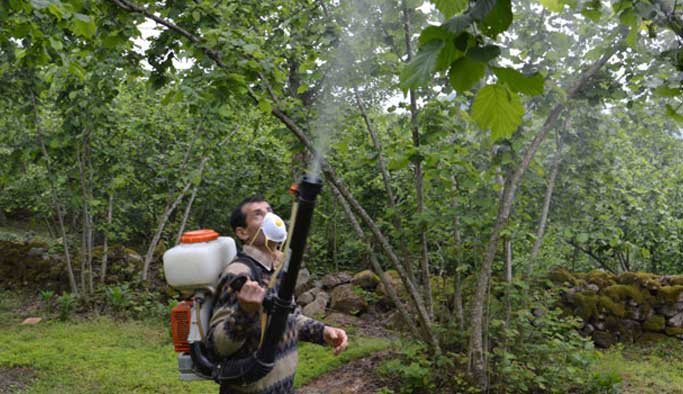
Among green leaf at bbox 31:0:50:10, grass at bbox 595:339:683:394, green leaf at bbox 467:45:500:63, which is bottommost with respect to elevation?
grass at bbox 595:339:683:394

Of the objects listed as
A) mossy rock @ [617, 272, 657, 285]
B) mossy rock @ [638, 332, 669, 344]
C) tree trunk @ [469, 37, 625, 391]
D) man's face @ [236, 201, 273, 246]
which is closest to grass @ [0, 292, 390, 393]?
tree trunk @ [469, 37, 625, 391]

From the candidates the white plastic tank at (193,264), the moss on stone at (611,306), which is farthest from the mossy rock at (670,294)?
the white plastic tank at (193,264)

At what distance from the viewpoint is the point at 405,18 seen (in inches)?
167

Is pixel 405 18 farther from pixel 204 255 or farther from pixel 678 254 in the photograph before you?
pixel 678 254

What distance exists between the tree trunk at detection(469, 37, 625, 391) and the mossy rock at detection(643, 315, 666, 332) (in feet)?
12.3

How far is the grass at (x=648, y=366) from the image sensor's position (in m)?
5.05

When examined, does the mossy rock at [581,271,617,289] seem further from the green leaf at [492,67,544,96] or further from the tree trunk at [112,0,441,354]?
the green leaf at [492,67,544,96]

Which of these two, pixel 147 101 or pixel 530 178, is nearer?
pixel 530 178

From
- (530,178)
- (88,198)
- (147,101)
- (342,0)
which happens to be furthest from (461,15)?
(147,101)

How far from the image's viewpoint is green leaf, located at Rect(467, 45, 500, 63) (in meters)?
1.09

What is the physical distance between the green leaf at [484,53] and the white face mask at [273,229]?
1357 millimetres

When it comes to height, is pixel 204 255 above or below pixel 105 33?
below

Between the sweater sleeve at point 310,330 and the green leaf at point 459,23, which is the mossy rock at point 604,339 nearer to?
the sweater sleeve at point 310,330

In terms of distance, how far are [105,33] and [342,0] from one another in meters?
2.01
